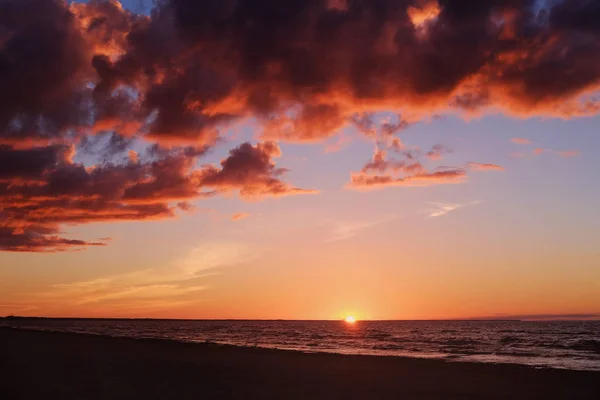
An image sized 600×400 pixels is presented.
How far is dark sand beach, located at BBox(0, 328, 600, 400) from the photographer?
16125 millimetres

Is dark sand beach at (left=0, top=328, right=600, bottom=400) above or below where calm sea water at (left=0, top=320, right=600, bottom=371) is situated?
above

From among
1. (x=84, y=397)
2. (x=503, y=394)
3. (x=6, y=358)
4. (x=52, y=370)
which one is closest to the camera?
(x=84, y=397)

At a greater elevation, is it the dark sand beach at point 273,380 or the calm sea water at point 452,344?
the dark sand beach at point 273,380

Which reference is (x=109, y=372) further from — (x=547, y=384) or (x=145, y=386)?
(x=547, y=384)

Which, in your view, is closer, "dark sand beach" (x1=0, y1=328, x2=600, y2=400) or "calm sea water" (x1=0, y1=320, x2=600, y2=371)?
"dark sand beach" (x1=0, y1=328, x2=600, y2=400)

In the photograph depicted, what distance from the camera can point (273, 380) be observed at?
64.4 feet

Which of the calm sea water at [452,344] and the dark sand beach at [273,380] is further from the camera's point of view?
the calm sea water at [452,344]

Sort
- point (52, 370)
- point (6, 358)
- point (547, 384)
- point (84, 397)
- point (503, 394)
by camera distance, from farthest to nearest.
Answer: point (6, 358) < point (52, 370) < point (547, 384) < point (503, 394) < point (84, 397)

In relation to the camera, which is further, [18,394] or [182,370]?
[182,370]

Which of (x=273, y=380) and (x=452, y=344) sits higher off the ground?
(x=273, y=380)

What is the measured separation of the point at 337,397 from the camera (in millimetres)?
15812

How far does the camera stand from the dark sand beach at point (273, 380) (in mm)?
16125

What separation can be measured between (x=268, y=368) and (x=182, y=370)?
383 cm

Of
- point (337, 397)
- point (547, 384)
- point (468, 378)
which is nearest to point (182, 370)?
point (337, 397)
